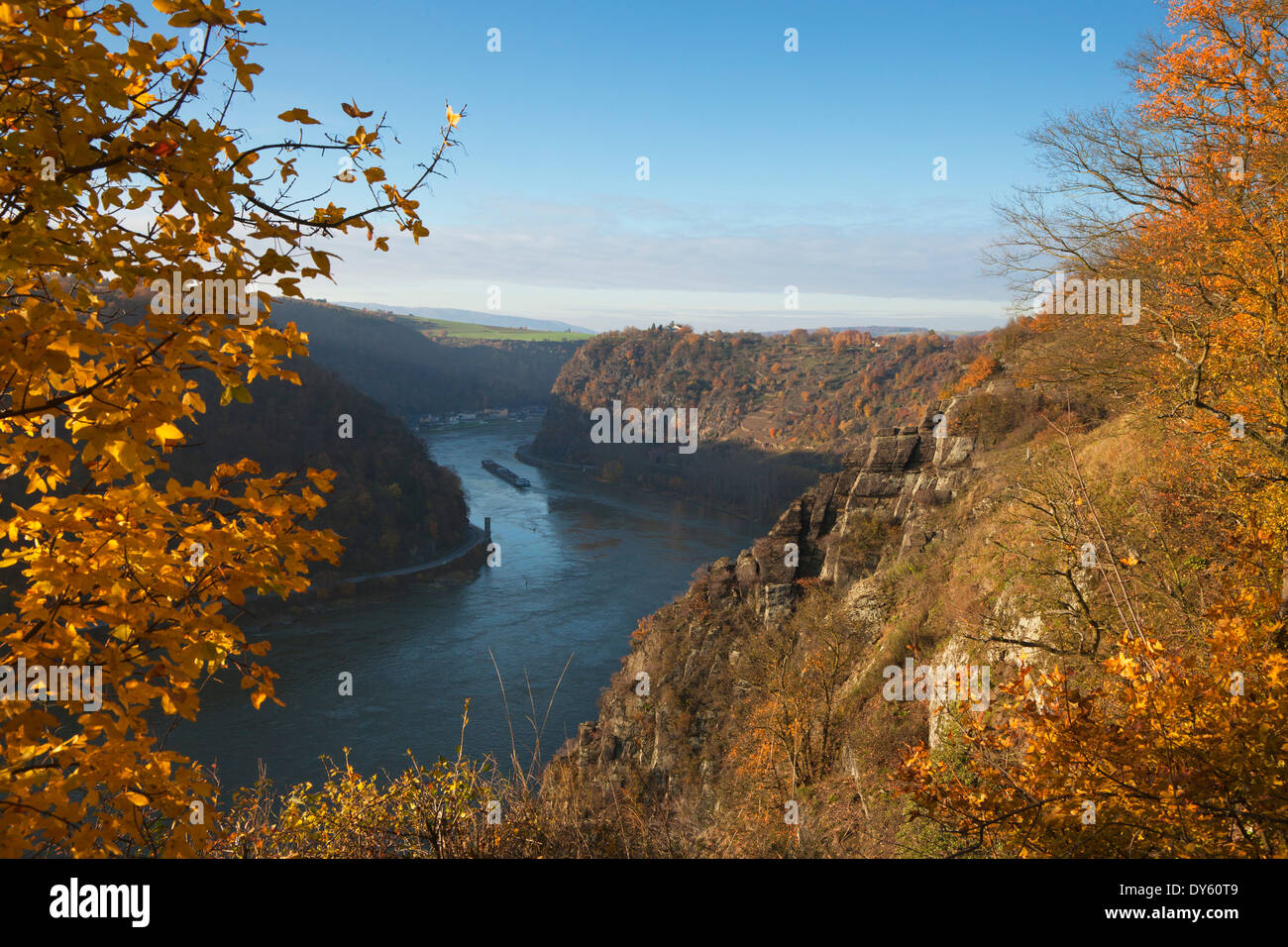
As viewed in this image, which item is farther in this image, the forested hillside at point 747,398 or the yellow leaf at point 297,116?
the forested hillside at point 747,398

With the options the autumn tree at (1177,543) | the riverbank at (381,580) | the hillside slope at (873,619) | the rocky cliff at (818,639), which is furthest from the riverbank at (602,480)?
the autumn tree at (1177,543)

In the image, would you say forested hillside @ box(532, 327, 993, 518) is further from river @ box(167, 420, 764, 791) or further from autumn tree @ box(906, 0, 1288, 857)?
autumn tree @ box(906, 0, 1288, 857)

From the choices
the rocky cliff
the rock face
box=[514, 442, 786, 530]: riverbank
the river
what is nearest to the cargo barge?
box=[514, 442, 786, 530]: riverbank

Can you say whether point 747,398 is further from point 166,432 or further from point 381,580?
point 166,432

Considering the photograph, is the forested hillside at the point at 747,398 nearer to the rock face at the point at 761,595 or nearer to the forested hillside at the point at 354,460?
the forested hillside at the point at 354,460
